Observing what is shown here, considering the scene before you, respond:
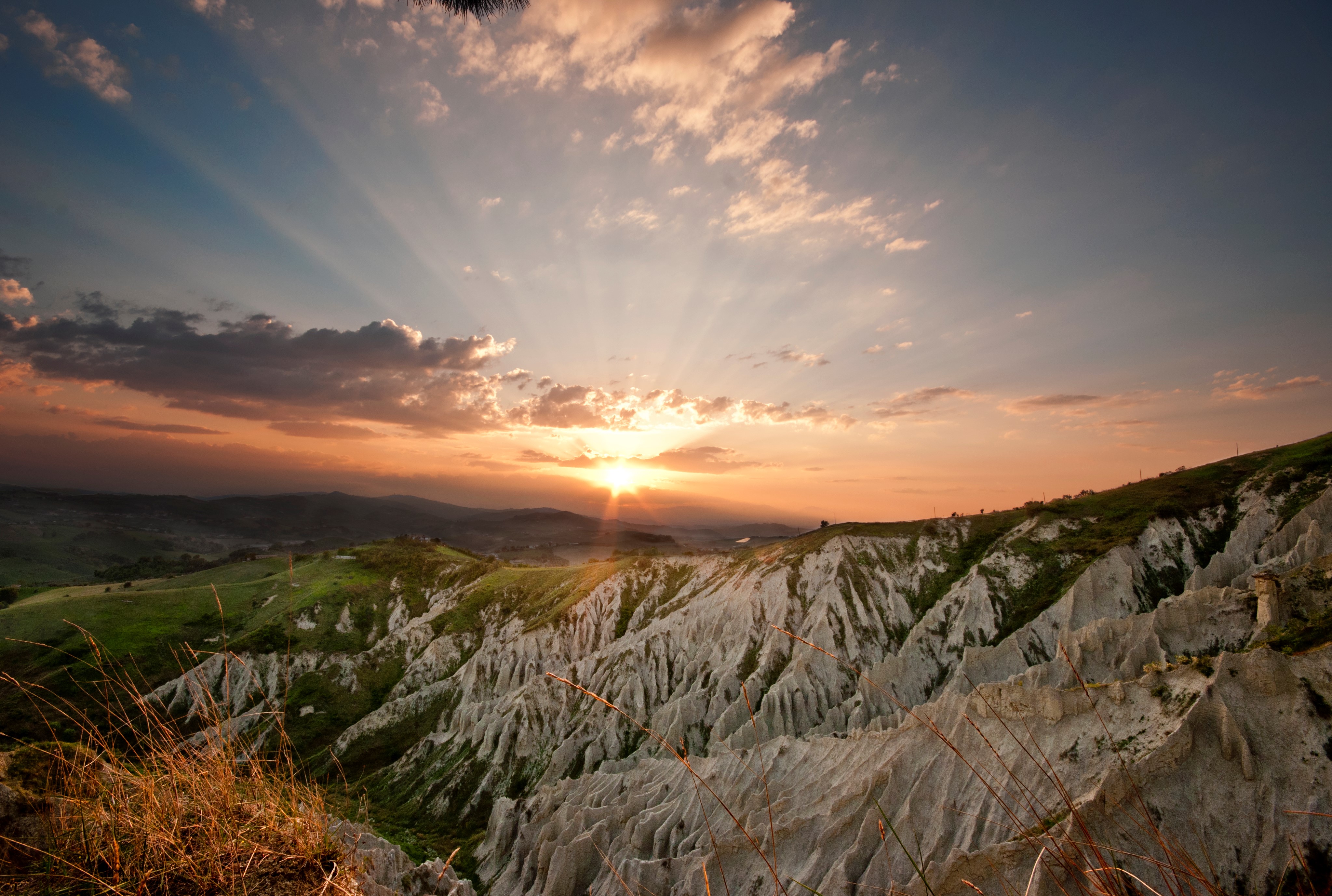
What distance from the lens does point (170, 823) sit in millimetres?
6902

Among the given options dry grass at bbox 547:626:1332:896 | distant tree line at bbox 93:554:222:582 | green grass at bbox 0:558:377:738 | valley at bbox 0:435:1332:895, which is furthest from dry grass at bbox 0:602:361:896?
distant tree line at bbox 93:554:222:582

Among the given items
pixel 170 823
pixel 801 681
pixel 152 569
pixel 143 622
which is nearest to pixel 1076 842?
pixel 170 823

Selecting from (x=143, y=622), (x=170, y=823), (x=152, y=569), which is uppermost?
(x=170, y=823)

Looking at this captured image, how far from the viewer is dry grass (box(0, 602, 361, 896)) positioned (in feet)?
20.9

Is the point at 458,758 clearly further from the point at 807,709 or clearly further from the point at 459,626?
the point at 807,709

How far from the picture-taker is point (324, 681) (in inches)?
2694

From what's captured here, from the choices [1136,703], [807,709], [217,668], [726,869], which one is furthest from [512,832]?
[217,668]


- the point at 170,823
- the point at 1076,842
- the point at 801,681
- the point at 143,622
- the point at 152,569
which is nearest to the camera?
the point at 170,823

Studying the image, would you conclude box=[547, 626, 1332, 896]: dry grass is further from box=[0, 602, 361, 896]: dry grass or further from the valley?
box=[0, 602, 361, 896]: dry grass

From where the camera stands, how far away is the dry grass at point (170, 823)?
636cm

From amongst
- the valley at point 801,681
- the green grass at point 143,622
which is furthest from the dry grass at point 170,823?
the green grass at point 143,622

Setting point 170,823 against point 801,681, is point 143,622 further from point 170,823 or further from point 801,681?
point 170,823

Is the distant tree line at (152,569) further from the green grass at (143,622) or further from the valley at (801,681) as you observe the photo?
the valley at (801,681)

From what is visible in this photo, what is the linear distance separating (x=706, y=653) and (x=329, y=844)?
1991 inches
